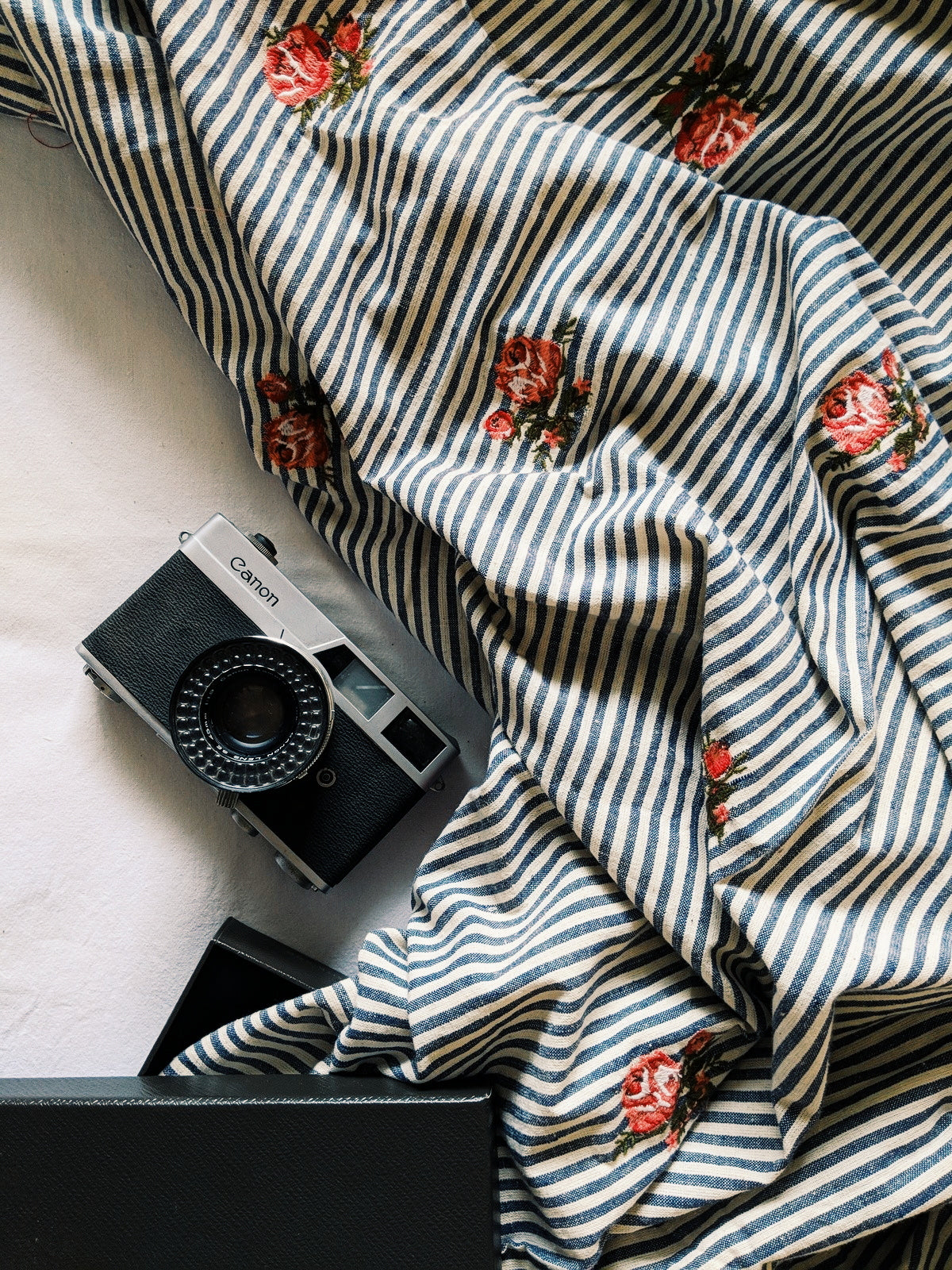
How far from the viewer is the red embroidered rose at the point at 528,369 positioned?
2.43ft

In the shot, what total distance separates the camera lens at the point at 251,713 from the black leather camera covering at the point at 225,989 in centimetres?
13

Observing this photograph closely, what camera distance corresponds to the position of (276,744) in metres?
0.73

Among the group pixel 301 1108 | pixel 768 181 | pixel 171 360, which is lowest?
pixel 301 1108

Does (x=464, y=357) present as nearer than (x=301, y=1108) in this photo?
No

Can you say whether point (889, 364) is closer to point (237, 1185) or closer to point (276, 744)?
point (276, 744)

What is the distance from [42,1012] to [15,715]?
21 centimetres

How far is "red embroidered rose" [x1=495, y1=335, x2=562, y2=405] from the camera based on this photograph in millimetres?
741

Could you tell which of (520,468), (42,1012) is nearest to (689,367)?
(520,468)

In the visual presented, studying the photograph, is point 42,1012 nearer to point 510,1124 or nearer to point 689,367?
point 510,1124

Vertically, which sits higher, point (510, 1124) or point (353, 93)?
point (353, 93)

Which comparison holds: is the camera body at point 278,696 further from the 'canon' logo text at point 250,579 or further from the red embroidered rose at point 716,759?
the red embroidered rose at point 716,759

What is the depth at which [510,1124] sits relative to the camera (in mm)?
704

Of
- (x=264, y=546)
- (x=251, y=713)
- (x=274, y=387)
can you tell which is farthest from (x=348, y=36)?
(x=251, y=713)

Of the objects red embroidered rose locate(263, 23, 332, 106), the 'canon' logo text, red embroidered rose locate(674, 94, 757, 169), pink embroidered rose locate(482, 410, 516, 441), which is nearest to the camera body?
the 'canon' logo text
